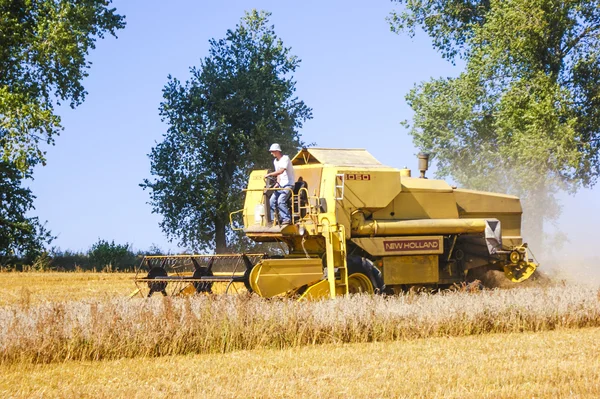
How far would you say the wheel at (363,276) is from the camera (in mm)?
15453

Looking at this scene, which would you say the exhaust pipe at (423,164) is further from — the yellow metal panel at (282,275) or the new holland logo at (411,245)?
the yellow metal panel at (282,275)

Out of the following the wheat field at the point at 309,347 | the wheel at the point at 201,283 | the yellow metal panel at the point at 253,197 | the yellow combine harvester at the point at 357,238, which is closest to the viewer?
the wheat field at the point at 309,347

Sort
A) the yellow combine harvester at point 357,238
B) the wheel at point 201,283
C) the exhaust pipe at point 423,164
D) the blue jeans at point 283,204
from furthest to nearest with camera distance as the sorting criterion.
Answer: the exhaust pipe at point 423,164 → the wheel at point 201,283 → the blue jeans at point 283,204 → the yellow combine harvester at point 357,238

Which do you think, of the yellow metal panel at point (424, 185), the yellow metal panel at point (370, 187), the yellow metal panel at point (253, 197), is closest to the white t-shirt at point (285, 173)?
the yellow metal panel at point (370, 187)

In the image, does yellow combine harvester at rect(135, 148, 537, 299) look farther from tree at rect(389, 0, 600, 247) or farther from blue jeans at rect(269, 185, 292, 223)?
tree at rect(389, 0, 600, 247)

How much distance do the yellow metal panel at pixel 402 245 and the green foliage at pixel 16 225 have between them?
17.6 metres

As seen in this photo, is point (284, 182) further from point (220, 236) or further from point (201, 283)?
point (220, 236)

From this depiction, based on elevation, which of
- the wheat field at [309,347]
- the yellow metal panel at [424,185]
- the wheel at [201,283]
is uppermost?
the yellow metal panel at [424,185]

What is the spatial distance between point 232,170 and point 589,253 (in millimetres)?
15933

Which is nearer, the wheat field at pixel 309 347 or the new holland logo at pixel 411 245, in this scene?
the wheat field at pixel 309 347

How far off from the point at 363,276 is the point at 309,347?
4014mm

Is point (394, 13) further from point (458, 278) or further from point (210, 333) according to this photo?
point (210, 333)

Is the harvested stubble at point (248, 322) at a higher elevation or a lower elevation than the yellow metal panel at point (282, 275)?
lower

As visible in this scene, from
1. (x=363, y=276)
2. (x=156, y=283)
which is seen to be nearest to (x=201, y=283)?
(x=156, y=283)
